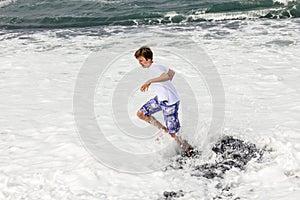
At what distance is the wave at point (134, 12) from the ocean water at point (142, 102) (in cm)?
14

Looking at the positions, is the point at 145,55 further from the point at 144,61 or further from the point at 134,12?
the point at 134,12

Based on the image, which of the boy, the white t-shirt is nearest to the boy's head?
the boy

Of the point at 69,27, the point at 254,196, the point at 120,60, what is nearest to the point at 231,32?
the point at 120,60

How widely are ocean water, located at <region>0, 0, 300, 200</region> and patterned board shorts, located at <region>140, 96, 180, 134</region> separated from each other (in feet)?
1.14

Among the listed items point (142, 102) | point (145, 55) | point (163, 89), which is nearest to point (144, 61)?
point (145, 55)

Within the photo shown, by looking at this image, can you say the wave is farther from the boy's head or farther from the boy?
the boy's head

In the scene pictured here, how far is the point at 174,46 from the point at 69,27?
5725 mm

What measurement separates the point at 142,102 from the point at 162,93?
270cm

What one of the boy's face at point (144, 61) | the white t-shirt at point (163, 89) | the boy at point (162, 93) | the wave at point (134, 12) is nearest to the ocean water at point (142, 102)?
the wave at point (134, 12)

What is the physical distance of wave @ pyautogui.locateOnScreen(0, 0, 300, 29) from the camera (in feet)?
55.2

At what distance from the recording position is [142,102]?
→ 838cm

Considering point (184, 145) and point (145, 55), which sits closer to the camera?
point (145, 55)

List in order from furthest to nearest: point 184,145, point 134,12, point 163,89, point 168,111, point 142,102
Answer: point 134,12
point 142,102
point 184,145
point 168,111
point 163,89

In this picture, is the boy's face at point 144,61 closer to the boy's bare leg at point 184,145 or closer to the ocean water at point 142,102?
the boy's bare leg at point 184,145
